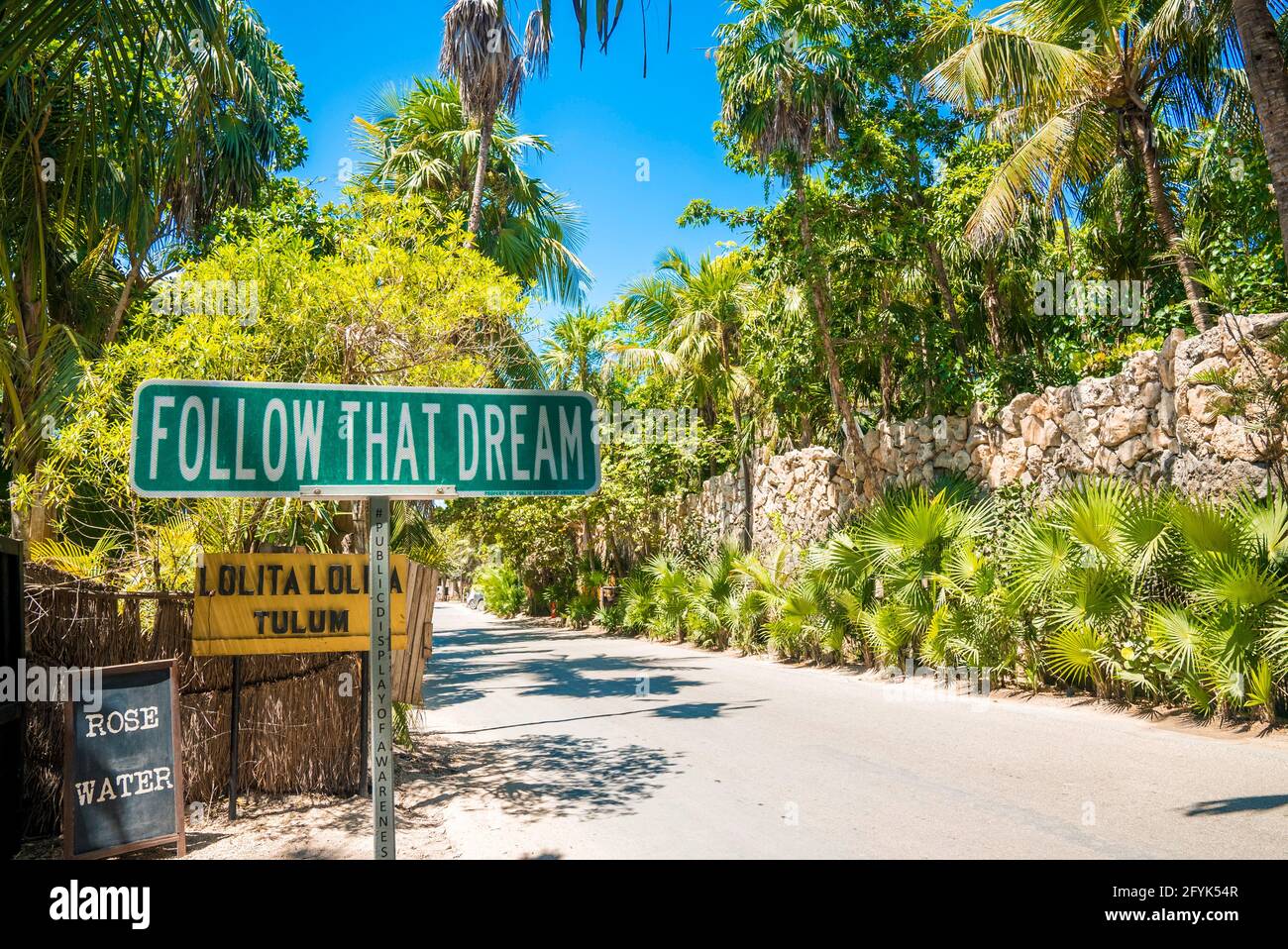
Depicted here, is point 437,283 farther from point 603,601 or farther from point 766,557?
point 603,601

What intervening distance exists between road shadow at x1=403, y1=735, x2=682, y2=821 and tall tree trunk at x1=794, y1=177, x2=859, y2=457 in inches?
356

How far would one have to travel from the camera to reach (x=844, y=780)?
673 cm

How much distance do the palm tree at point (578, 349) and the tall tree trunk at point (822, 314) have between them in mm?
11724

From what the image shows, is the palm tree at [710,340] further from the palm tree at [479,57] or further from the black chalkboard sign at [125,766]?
the black chalkboard sign at [125,766]

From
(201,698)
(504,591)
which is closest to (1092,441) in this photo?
(201,698)

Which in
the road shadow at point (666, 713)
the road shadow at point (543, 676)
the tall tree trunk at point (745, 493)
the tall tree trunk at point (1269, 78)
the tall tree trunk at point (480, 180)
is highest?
the tall tree trunk at point (480, 180)

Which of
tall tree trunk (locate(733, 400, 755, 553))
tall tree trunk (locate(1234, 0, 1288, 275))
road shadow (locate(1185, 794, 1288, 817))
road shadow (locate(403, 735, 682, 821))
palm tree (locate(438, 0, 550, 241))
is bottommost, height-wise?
road shadow (locate(403, 735, 682, 821))

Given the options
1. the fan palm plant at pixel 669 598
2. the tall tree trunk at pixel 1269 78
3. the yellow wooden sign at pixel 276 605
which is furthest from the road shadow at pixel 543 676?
the tall tree trunk at pixel 1269 78

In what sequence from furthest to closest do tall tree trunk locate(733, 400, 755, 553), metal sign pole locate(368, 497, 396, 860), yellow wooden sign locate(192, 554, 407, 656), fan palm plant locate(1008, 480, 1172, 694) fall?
tall tree trunk locate(733, 400, 755, 553)
fan palm plant locate(1008, 480, 1172, 694)
yellow wooden sign locate(192, 554, 407, 656)
metal sign pole locate(368, 497, 396, 860)

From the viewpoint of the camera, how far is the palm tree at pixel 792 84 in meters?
14.5

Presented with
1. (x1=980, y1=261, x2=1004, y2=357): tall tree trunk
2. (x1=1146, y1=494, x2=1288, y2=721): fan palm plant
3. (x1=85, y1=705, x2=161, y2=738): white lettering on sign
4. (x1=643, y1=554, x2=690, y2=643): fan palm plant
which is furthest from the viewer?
(x1=643, y1=554, x2=690, y2=643): fan palm plant

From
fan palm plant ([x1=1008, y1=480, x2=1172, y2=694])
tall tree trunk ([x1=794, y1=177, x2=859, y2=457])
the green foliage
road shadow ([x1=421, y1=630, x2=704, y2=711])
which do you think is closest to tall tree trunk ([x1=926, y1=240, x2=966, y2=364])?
tall tree trunk ([x1=794, y1=177, x2=859, y2=457])

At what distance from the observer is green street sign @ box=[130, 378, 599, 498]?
2246 millimetres

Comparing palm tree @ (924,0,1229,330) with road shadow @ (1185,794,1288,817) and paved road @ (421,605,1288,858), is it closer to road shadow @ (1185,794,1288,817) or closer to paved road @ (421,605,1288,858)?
paved road @ (421,605,1288,858)
